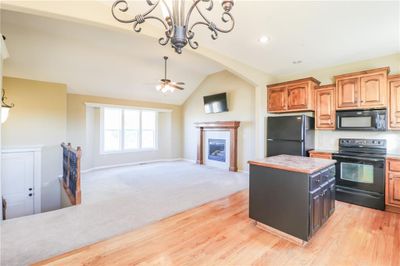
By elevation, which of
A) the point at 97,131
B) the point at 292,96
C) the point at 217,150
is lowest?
the point at 217,150

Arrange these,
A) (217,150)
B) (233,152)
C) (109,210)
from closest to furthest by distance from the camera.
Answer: (109,210) < (233,152) < (217,150)

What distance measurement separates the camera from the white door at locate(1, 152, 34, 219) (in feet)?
14.8

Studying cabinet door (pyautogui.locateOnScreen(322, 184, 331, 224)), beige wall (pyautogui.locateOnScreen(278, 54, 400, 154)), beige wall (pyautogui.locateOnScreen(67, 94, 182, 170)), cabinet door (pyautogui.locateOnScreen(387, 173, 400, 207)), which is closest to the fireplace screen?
beige wall (pyautogui.locateOnScreen(67, 94, 182, 170))

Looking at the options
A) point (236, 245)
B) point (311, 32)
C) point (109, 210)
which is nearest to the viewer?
point (236, 245)

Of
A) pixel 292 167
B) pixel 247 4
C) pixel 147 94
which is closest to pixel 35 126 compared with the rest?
pixel 147 94

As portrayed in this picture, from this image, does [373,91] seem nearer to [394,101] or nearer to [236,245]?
[394,101]

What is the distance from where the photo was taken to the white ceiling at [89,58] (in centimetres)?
359

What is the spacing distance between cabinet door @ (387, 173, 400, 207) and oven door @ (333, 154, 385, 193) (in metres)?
0.09

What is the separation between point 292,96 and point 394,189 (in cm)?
247

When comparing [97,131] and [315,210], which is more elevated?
[97,131]

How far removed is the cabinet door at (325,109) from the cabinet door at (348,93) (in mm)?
166

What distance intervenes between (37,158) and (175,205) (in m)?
4.06

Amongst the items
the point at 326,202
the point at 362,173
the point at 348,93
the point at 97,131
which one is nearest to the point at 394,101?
the point at 348,93

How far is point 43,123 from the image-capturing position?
5.00 meters
